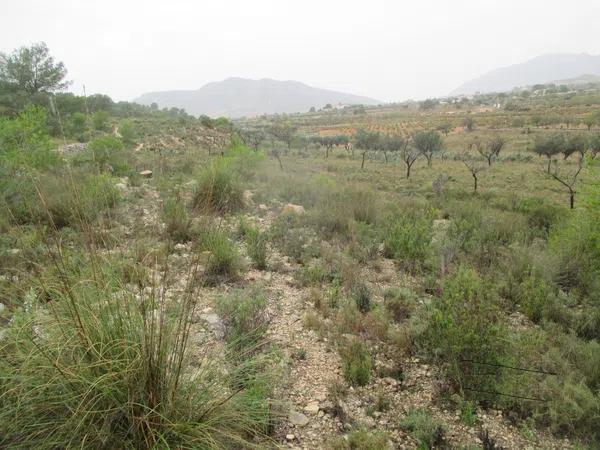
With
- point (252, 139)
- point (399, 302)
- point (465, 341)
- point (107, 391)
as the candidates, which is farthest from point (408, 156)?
point (107, 391)

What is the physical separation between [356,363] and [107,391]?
2.19 meters

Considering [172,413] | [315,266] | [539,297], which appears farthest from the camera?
[315,266]

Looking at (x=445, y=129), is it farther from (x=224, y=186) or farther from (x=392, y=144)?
(x=224, y=186)

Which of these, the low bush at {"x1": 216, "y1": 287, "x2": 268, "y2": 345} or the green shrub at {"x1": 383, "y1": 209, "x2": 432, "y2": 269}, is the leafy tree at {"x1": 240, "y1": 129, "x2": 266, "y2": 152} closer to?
the green shrub at {"x1": 383, "y1": 209, "x2": 432, "y2": 269}

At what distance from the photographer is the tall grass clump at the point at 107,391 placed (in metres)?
1.77

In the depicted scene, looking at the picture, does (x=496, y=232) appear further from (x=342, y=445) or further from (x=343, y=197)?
(x=342, y=445)

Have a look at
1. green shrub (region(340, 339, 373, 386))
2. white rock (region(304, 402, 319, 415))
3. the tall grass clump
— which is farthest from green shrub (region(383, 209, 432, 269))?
the tall grass clump

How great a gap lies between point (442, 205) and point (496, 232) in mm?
3286

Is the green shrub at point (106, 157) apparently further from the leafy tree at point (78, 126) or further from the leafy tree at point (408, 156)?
the leafy tree at point (408, 156)

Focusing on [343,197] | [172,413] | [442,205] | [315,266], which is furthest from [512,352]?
[442,205]

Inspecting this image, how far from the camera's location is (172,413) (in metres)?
1.91

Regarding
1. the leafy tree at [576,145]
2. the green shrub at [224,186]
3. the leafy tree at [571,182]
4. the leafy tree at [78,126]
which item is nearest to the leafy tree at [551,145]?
the leafy tree at [576,145]

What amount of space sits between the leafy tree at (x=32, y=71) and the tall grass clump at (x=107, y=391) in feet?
85.9

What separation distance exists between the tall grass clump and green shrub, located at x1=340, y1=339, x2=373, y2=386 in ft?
4.51
